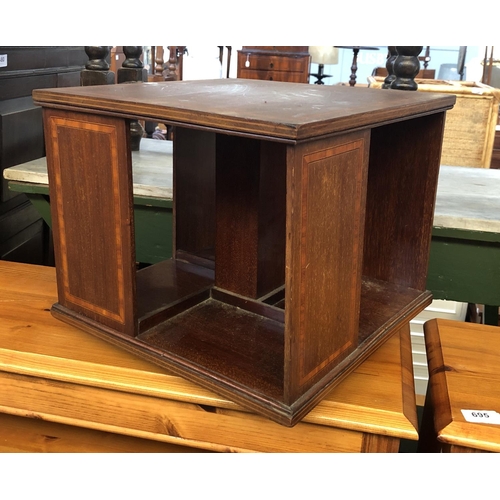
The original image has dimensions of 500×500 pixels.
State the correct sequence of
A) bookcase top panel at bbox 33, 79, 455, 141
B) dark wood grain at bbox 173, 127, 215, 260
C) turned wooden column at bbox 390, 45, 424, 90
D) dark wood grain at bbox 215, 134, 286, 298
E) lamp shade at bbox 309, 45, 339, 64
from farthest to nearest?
1. lamp shade at bbox 309, 45, 339, 64
2. turned wooden column at bbox 390, 45, 424, 90
3. dark wood grain at bbox 173, 127, 215, 260
4. dark wood grain at bbox 215, 134, 286, 298
5. bookcase top panel at bbox 33, 79, 455, 141

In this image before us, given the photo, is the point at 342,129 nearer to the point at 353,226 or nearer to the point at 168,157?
the point at 353,226

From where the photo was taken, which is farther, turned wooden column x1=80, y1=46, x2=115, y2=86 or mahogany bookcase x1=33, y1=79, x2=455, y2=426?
turned wooden column x1=80, y1=46, x2=115, y2=86

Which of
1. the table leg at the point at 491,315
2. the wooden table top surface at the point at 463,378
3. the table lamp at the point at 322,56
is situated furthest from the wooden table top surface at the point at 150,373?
the table lamp at the point at 322,56

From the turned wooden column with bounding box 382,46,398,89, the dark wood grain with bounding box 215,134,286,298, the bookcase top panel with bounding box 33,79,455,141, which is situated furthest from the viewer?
the turned wooden column with bounding box 382,46,398,89

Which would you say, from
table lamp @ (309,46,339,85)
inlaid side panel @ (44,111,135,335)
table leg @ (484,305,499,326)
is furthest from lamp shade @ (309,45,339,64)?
inlaid side panel @ (44,111,135,335)

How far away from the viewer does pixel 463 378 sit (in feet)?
3.41

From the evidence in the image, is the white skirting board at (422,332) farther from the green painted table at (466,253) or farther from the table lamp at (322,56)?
the table lamp at (322,56)

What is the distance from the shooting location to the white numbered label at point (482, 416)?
0.92 metres

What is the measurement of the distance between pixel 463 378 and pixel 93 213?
683 millimetres

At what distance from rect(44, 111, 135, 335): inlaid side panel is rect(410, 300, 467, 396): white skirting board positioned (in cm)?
166

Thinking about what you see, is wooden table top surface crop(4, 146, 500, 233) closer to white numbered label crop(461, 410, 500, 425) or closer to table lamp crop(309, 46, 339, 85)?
white numbered label crop(461, 410, 500, 425)

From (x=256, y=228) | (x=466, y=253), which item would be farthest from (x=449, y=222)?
(x=256, y=228)

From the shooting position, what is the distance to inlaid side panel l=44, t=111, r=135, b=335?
913 millimetres

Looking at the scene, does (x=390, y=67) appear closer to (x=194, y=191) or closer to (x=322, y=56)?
(x=194, y=191)
